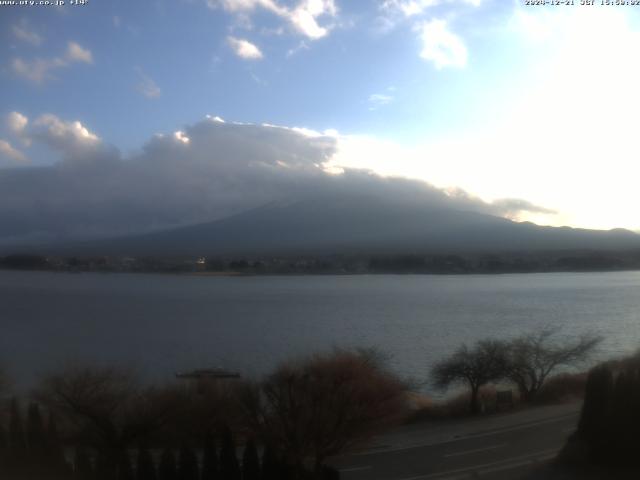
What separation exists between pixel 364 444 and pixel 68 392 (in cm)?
314

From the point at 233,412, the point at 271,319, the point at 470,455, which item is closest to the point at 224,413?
the point at 233,412

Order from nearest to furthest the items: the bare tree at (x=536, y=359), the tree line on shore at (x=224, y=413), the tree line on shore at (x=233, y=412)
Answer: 1. the tree line on shore at (x=224, y=413)
2. the tree line on shore at (x=233, y=412)
3. the bare tree at (x=536, y=359)

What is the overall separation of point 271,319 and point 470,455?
43.1ft

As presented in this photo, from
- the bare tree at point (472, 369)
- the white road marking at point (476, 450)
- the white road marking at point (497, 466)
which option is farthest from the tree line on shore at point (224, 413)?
the bare tree at point (472, 369)

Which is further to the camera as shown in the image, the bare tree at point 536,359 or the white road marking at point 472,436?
the bare tree at point 536,359

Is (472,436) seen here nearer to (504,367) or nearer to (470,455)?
(470,455)

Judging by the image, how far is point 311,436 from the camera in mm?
5746

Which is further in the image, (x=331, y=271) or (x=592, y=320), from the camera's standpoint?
(x=331, y=271)

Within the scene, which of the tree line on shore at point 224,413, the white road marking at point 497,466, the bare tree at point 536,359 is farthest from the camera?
the bare tree at point 536,359

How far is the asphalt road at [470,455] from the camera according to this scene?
5.21m

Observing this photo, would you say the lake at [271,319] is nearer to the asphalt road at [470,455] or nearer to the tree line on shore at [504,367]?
the tree line on shore at [504,367]

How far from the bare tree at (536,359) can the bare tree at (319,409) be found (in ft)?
11.2

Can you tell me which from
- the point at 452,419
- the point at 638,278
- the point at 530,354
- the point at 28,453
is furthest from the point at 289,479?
the point at 638,278

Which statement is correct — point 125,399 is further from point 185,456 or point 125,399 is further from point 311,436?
point 185,456
